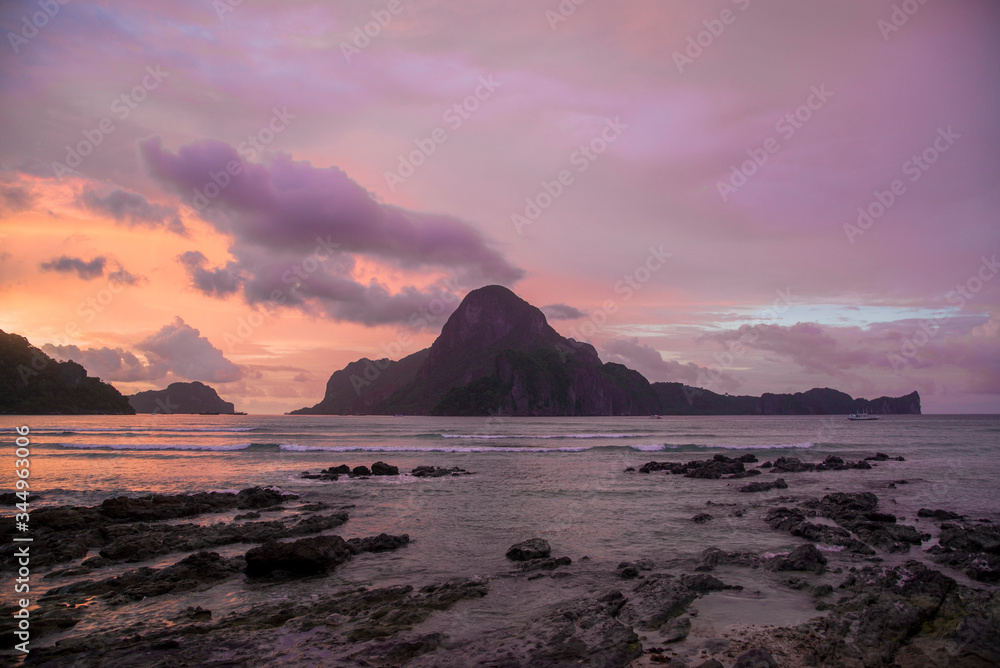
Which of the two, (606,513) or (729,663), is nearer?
(729,663)

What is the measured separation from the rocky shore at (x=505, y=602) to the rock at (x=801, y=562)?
49mm

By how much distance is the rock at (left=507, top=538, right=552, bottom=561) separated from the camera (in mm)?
12461

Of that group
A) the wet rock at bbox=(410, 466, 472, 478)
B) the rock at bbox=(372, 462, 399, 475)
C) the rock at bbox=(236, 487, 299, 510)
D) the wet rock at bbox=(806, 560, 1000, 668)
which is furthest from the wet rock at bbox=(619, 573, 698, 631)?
the rock at bbox=(372, 462, 399, 475)

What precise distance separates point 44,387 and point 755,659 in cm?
20519

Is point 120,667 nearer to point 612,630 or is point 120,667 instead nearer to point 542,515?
point 612,630

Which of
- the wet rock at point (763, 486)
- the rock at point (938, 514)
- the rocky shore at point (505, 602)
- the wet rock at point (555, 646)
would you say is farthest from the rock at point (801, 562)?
the wet rock at point (763, 486)

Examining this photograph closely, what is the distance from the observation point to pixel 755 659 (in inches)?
259

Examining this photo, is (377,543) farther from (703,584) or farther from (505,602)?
(703,584)

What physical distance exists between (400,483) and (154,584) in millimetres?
17528

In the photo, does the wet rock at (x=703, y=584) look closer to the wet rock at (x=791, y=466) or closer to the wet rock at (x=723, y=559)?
the wet rock at (x=723, y=559)

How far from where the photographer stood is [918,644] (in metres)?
7.19

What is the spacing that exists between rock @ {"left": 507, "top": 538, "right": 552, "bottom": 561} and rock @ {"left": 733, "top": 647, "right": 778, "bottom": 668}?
20.4 ft

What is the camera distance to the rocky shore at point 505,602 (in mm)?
7129

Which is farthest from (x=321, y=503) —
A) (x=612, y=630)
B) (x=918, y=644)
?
(x=918, y=644)
